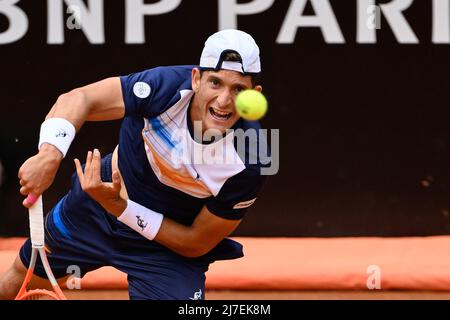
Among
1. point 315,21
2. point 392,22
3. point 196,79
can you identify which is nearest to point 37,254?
point 196,79

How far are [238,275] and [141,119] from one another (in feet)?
4.14

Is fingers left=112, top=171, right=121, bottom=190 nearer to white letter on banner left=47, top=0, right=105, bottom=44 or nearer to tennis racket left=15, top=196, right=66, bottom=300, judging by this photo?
tennis racket left=15, top=196, right=66, bottom=300

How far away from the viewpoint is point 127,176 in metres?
4.11

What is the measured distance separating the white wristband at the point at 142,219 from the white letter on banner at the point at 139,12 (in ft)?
4.96

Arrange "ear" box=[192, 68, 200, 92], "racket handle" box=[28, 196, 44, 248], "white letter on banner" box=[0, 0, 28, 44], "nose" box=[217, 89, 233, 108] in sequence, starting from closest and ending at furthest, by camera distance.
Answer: "racket handle" box=[28, 196, 44, 248], "nose" box=[217, 89, 233, 108], "ear" box=[192, 68, 200, 92], "white letter on banner" box=[0, 0, 28, 44]

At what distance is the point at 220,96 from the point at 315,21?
1679mm

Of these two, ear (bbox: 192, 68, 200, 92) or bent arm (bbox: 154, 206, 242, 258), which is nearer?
ear (bbox: 192, 68, 200, 92)

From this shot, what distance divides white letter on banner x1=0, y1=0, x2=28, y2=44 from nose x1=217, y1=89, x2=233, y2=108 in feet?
6.11

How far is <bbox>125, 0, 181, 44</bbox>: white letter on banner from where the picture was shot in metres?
5.27

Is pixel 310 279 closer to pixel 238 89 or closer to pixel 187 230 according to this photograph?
pixel 187 230

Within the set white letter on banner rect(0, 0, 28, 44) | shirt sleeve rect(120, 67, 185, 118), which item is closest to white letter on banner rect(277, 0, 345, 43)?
white letter on banner rect(0, 0, 28, 44)
